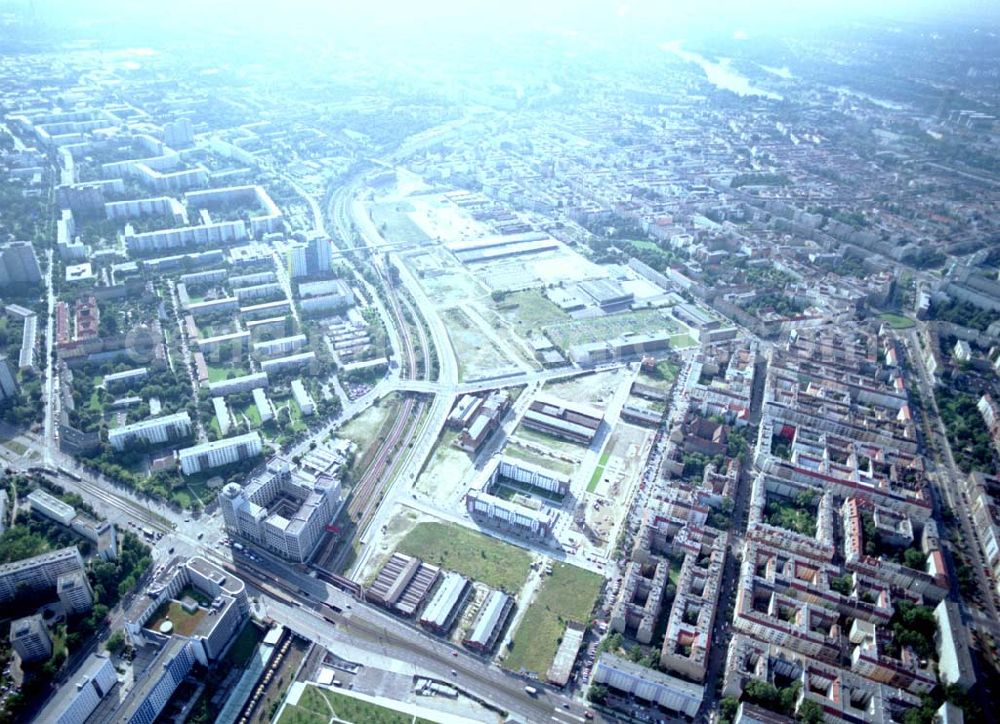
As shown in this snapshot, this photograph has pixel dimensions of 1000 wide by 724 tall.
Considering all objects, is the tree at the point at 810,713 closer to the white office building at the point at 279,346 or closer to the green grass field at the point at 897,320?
the white office building at the point at 279,346

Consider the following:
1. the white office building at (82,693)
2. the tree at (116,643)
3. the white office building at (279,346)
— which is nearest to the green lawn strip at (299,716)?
the white office building at (82,693)

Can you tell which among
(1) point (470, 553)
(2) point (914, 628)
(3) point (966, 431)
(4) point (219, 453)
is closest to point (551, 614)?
(1) point (470, 553)

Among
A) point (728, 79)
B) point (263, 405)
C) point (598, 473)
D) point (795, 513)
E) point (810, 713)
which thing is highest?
point (728, 79)

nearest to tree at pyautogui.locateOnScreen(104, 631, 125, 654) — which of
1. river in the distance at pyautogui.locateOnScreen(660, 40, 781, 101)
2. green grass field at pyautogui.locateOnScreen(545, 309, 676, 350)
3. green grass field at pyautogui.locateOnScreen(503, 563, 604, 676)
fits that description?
green grass field at pyautogui.locateOnScreen(503, 563, 604, 676)

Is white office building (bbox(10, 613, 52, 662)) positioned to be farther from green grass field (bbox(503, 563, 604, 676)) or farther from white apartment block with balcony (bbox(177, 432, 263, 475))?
green grass field (bbox(503, 563, 604, 676))

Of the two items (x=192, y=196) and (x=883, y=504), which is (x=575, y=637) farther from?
(x=192, y=196)

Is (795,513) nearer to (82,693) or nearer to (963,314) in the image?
(82,693)
